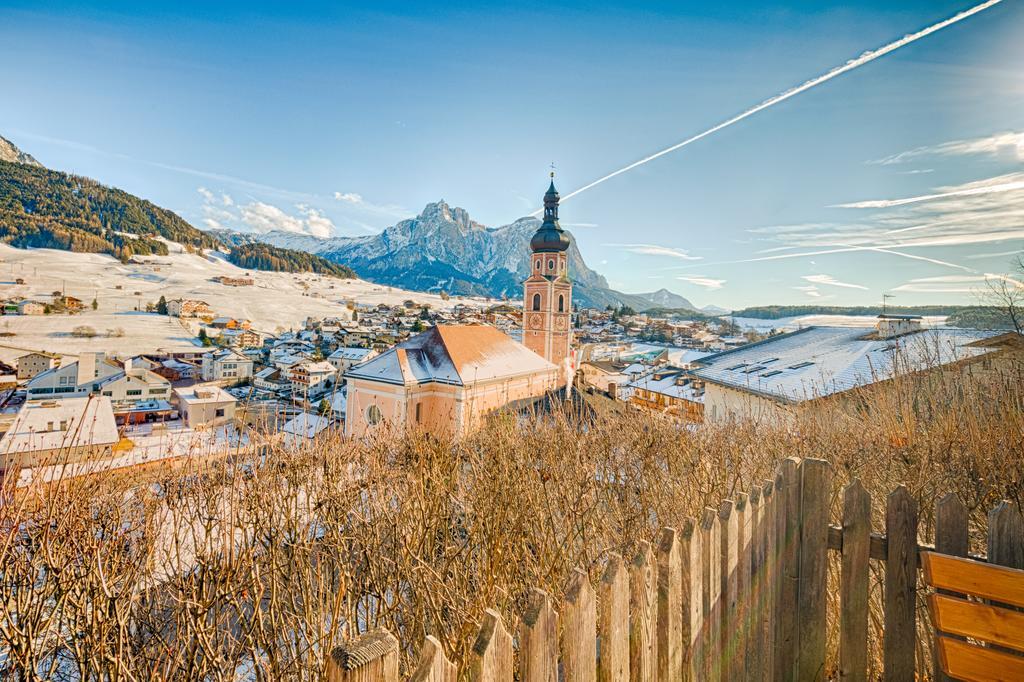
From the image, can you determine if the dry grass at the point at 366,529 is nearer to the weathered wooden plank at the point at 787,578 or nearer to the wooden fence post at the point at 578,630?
the weathered wooden plank at the point at 787,578

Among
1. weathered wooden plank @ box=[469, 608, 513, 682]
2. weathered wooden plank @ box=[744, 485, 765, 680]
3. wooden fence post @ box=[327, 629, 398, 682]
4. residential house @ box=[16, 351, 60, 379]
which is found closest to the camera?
wooden fence post @ box=[327, 629, 398, 682]

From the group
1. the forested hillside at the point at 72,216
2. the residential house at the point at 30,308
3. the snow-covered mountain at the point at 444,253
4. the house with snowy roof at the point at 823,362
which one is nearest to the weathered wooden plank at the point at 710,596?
the house with snowy roof at the point at 823,362

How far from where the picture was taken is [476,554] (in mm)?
4922

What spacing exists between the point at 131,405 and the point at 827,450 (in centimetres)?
2705

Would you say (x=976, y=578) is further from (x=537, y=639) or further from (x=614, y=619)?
(x=537, y=639)

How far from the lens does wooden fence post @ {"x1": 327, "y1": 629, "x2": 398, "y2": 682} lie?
0.91m

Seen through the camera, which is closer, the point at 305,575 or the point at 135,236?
the point at 305,575

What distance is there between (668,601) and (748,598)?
0.76 meters

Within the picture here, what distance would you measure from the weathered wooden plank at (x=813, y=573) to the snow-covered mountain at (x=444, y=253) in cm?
12140

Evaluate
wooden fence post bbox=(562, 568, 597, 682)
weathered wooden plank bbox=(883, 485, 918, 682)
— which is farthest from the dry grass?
wooden fence post bbox=(562, 568, 597, 682)

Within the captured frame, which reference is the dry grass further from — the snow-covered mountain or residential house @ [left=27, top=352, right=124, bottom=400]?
the snow-covered mountain

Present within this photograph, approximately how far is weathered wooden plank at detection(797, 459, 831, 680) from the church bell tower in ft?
102

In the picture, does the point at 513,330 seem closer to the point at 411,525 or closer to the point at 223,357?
the point at 223,357

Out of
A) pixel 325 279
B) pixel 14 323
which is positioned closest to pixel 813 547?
pixel 14 323
